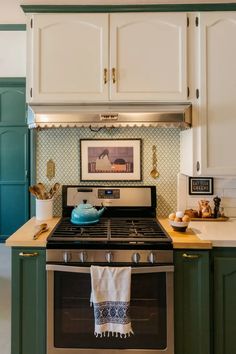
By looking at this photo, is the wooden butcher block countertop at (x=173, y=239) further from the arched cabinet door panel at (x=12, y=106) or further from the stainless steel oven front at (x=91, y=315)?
the arched cabinet door panel at (x=12, y=106)

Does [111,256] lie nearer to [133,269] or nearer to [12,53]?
[133,269]

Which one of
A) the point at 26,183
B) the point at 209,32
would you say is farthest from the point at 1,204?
the point at 209,32

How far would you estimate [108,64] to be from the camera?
2107mm

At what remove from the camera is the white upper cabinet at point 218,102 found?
2100mm

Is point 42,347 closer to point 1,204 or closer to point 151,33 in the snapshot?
point 151,33

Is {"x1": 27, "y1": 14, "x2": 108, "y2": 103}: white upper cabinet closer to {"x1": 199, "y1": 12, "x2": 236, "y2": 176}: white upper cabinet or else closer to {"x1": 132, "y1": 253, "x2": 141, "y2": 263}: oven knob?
{"x1": 199, "y1": 12, "x2": 236, "y2": 176}: white upper cabinet

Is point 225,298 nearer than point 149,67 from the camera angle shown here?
Yes

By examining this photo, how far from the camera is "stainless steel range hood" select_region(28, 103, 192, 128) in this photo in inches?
81.3

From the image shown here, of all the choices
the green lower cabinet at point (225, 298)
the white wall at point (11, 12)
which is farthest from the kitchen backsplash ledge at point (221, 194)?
the white wall at point (11, 12)

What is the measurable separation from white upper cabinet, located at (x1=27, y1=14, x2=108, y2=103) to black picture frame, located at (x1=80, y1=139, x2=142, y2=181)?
17.2 inches

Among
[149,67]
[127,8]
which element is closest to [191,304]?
[149,67]

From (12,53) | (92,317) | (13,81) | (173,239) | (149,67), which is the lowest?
(92,317)

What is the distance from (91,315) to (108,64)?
1602mm

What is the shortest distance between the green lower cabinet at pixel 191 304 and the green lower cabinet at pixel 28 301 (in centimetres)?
78
